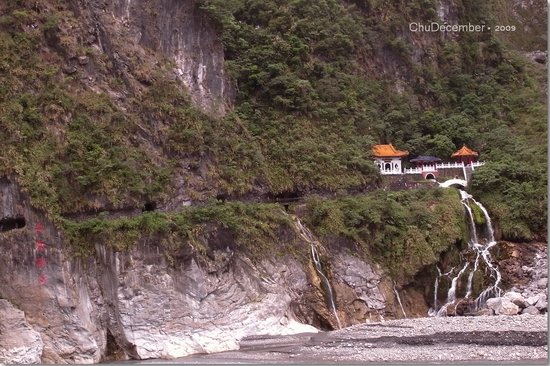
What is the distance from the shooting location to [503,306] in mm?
37531

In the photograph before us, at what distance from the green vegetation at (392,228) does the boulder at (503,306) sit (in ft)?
13.1

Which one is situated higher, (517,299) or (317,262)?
(317,262)

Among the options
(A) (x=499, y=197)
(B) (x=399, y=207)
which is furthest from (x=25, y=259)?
(A) (x=499, y=197)

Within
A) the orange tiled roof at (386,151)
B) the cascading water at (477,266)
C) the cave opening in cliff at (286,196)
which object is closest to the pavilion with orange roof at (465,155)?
the orange tiled roof at (386,151)

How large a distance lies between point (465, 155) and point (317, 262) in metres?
18.2

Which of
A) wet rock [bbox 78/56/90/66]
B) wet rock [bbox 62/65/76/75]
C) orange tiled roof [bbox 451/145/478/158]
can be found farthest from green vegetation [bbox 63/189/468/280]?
wet rock [bbox 78/56/90/66]

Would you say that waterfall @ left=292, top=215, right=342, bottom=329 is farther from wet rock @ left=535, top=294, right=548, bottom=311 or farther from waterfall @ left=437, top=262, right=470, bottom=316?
wet rock @ left=535, top=294, right=548, bottom=311

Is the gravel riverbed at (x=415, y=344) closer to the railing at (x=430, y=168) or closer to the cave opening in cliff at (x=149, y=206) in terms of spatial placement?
the cave opening in cliff at (x=149, y=206)

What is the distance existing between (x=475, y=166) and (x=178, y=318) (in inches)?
1023

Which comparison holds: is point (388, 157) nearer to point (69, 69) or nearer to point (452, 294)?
point (452, 294)

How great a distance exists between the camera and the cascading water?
40472 millimetres

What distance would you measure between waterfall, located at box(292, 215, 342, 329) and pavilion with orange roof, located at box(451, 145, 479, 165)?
640 inches

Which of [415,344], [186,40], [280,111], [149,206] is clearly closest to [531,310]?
[415,344]

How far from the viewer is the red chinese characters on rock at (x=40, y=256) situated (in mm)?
31531
